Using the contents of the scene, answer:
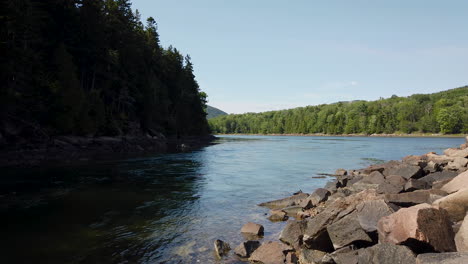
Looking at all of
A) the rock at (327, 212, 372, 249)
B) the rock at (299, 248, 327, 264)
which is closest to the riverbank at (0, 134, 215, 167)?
the rock at (299, 248, 327, 264)

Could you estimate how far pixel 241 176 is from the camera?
25922mm

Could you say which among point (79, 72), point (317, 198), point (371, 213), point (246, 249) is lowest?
point (246, 249)

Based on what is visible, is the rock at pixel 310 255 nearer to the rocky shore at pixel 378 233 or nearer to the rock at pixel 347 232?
the rocky shore at pixel 378 233

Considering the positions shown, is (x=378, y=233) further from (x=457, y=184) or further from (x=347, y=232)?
(x=457, y=184)

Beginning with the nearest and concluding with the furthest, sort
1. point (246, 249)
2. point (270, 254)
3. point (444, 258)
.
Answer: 1. point (444, 258)
2. point (270, 254)
3. point (246, 249)

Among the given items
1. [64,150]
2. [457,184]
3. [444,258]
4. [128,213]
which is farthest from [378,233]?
[64,150]

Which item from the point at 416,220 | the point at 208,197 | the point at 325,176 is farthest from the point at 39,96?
the point at 416,220

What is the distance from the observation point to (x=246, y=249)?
9.13m

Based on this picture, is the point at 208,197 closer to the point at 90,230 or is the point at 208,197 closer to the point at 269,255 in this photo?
the point at 90,230

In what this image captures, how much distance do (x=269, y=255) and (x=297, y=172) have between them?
20.4 meters

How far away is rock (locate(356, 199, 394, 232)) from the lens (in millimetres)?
7586

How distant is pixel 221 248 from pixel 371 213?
4652mm

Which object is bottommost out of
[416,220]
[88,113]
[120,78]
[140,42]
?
[416,220]

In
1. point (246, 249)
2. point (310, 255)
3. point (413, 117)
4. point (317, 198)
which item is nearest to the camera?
point (310, 255)
